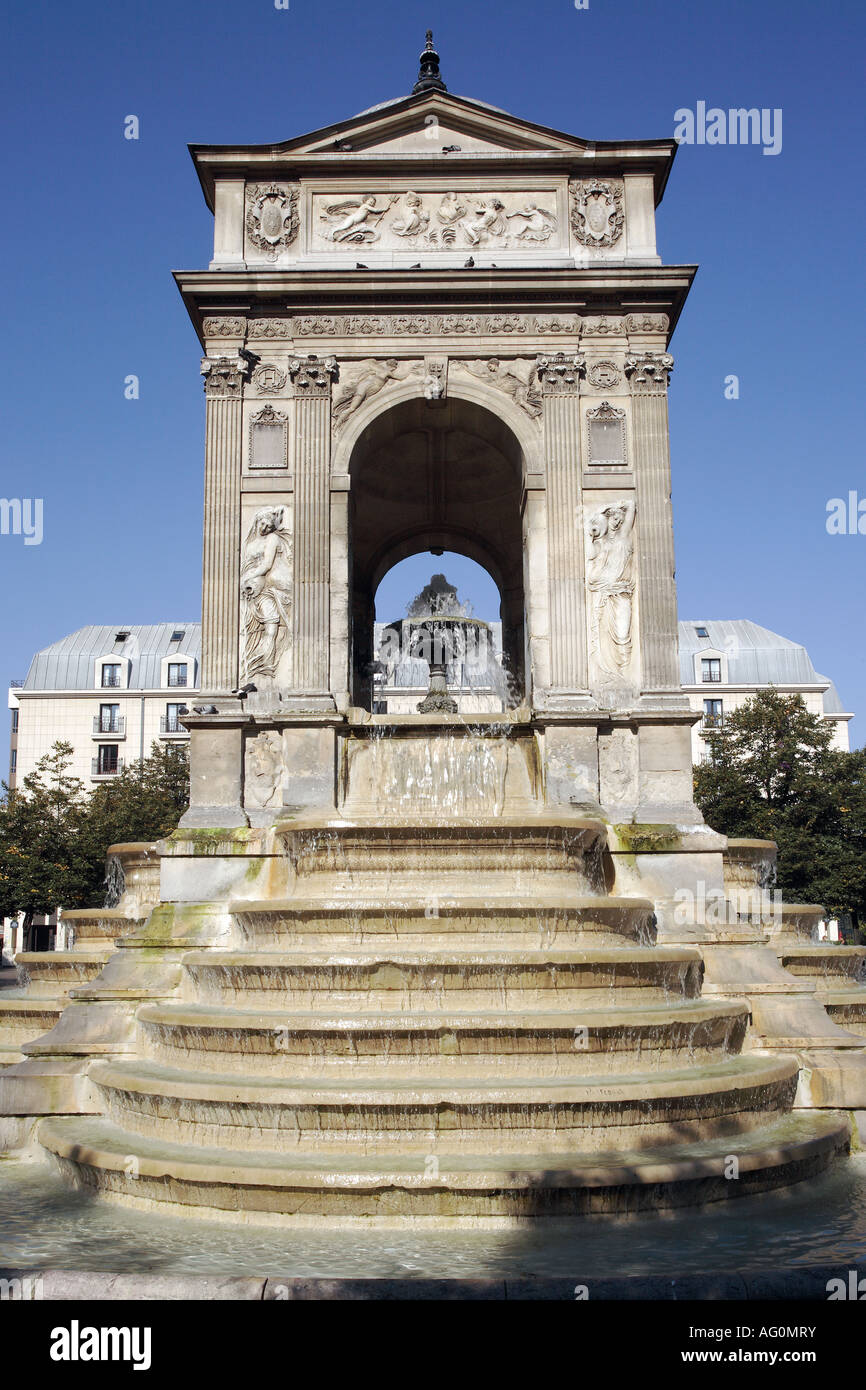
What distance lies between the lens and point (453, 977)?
37.4ft

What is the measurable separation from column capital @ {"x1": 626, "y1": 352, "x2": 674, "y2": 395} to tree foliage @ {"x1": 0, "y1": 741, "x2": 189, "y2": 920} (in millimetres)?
26674

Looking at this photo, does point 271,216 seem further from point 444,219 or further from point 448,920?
point 448,920

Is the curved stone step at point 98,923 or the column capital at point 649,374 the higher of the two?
the column capital at point 649,374

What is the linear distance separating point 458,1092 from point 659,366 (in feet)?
45.1

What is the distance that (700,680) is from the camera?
72.8 metres

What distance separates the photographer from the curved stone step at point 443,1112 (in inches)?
380

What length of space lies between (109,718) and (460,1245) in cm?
6643

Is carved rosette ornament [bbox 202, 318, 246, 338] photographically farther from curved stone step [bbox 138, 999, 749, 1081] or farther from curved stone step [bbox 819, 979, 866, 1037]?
curved stone step [bbox 819, 979, 866, 1037]

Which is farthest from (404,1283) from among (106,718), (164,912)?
(106,718)

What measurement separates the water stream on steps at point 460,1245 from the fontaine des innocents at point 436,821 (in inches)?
8.1

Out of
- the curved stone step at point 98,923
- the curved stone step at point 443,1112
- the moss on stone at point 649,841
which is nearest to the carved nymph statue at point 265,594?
the curved stone step at point 98,923

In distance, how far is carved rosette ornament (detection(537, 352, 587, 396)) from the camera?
19.7 metres

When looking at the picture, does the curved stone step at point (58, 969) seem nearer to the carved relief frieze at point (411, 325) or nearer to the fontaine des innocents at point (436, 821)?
the fontaine des innocents at point (436, 821)

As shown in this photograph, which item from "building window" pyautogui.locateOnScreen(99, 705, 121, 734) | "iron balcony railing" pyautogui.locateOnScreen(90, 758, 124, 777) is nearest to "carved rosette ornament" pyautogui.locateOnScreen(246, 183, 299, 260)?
"iron balcony railing" pyautogui.locateOnScreen(90, 758, 124, 777)
